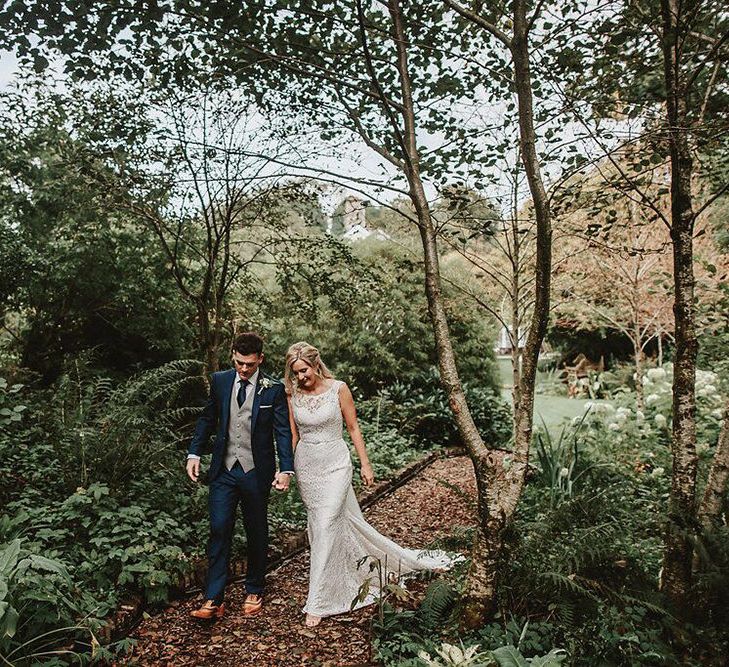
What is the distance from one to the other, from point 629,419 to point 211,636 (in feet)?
20.5

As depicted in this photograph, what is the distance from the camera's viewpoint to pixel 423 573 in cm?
426

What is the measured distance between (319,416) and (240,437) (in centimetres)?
A: 59

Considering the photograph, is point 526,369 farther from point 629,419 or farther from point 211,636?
point 629,419

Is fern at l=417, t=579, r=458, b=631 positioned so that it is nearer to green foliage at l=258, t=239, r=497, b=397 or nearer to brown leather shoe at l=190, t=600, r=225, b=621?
brown leather shoe at l=190, t=600, r=225, b=621

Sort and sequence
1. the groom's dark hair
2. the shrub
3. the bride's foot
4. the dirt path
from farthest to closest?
the shrub, the groom's dark hair, the bride's foot, the dirt path

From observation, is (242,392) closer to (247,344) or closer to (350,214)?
(247,344)

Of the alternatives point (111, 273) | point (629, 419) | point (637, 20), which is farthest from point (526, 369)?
point (111, 273)

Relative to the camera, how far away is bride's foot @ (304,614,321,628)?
12.4 feet

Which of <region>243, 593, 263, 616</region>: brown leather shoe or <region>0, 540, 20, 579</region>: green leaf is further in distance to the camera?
<region>243, 593, 263, 616</region>: brown leather shoe

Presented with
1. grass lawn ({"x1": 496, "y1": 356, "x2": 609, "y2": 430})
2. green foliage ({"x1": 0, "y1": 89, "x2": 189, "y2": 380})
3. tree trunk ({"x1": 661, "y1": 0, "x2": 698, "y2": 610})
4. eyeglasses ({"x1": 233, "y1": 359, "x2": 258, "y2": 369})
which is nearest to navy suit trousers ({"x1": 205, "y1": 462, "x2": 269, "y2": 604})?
eyeglasses ({"x1": 233, "y1": 359, "x2": 258, "y2": 369})

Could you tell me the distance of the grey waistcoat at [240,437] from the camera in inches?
155

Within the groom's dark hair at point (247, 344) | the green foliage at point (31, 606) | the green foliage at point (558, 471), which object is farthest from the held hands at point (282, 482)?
the green foliage at point (558, 471)

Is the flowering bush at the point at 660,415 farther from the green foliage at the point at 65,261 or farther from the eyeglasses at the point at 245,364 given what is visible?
the green foliage at the point at 65,261

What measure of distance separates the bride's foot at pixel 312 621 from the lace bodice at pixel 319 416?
47.1 inches
